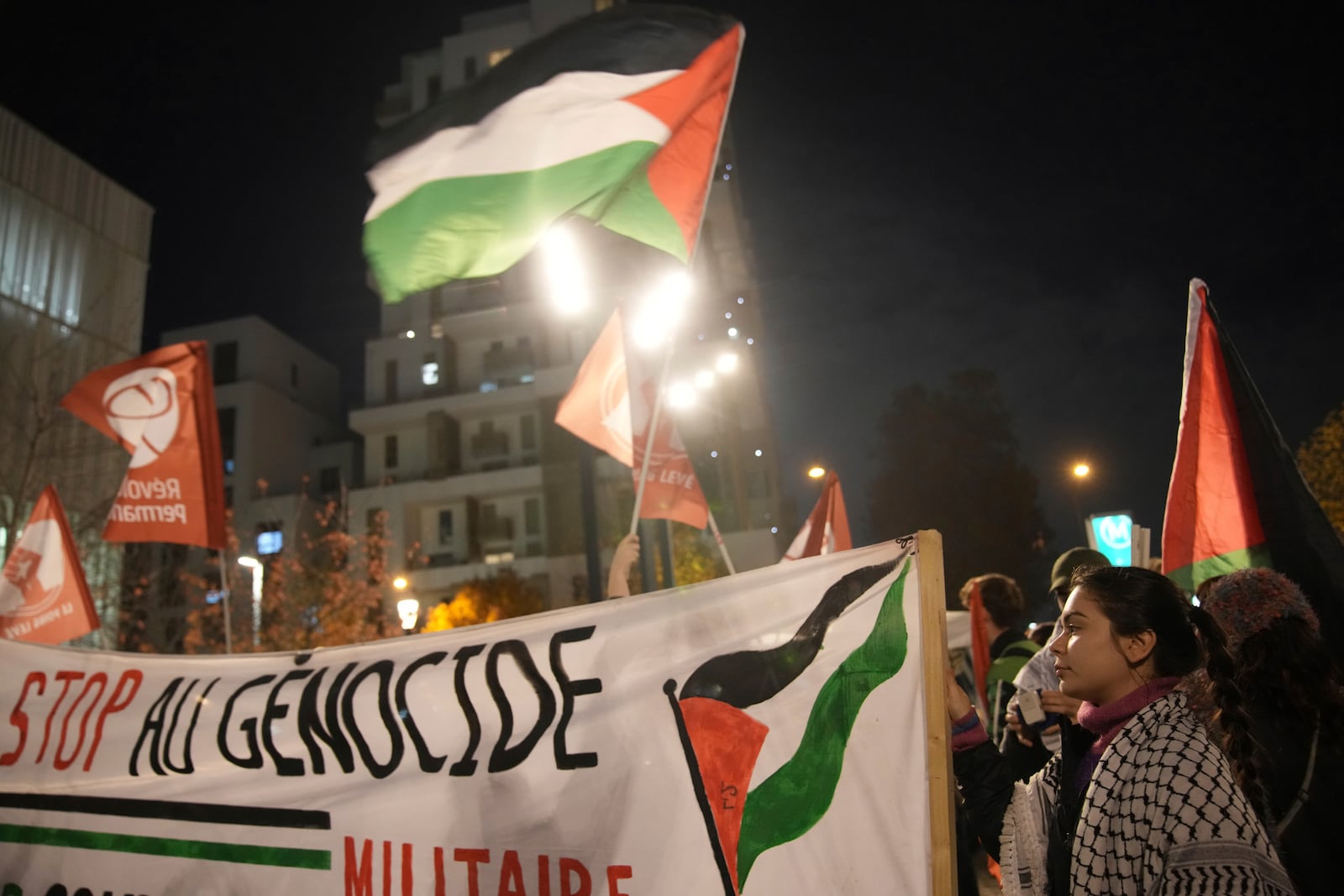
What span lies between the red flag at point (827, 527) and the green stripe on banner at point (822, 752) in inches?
224

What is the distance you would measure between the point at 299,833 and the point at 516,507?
41079mm

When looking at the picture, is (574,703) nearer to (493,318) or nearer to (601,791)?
(601,791)

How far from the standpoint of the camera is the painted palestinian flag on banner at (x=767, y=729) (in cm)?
261

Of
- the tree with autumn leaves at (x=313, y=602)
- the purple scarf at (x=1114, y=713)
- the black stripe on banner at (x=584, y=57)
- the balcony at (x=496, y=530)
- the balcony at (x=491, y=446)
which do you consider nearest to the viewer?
the purple scarf at (x=1114, y=713)

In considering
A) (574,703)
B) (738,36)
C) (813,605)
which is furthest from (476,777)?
(738,36)

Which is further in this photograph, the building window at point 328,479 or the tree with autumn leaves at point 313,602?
the building window at point 328,479

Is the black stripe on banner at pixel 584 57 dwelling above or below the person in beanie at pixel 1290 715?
above

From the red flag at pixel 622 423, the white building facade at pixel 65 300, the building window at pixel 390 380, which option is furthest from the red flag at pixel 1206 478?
the building window at pixel 390 380

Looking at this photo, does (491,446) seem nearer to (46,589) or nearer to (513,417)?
(513,417)

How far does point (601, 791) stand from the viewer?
294 cm

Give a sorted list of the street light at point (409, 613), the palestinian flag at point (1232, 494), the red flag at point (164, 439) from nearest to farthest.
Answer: the palestinian flag at point (1232, 494)
the red flag at point (164, 439)
the street light at point (409, 613)

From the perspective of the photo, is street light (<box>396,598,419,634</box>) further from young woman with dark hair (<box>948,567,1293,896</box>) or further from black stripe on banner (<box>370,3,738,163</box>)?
young woman with dark hair (<box>948,567,1293,896</box>)

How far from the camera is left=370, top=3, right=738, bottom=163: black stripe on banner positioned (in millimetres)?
5500

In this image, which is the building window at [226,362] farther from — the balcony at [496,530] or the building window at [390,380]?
the balcony at [496,530]
